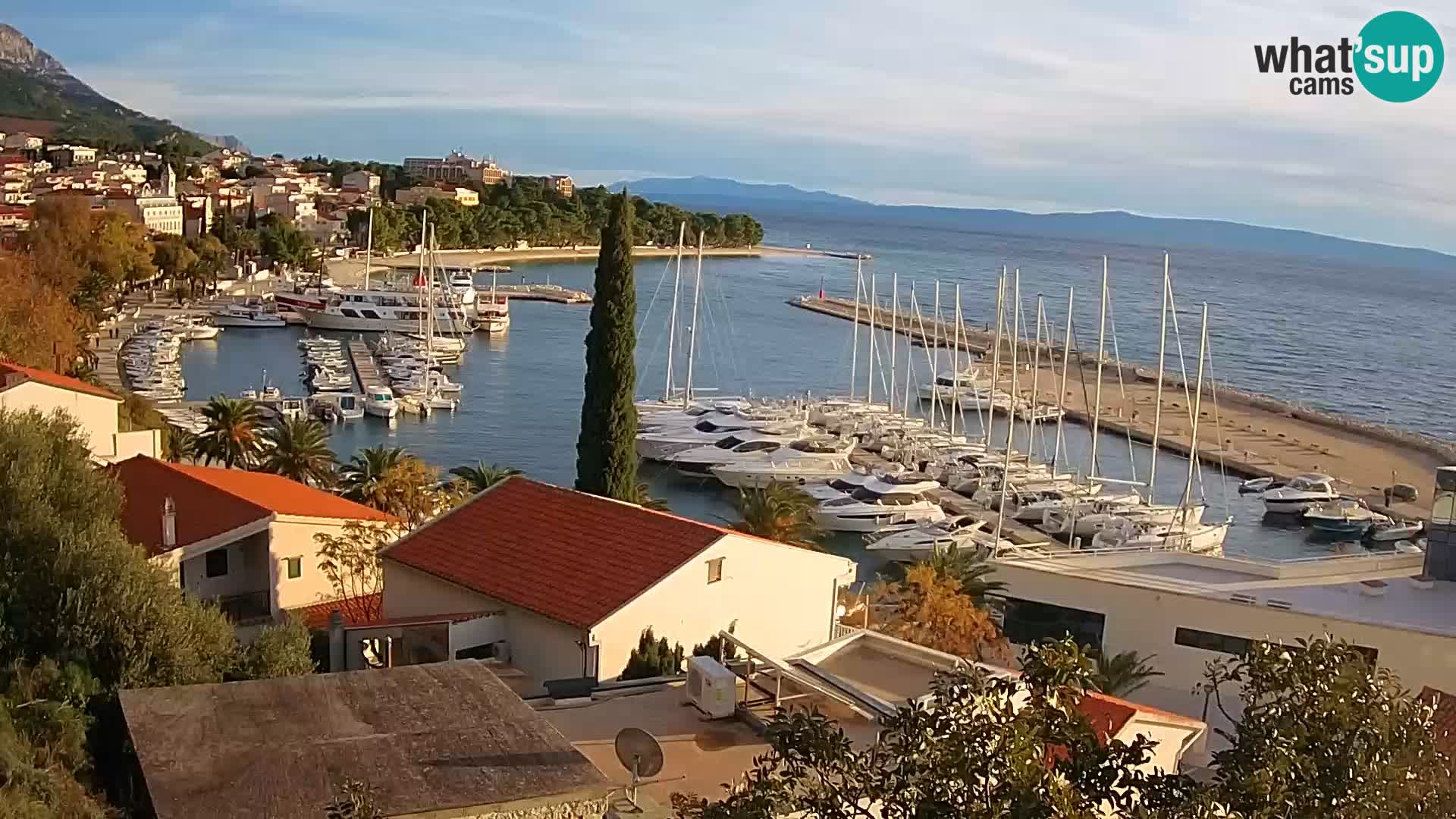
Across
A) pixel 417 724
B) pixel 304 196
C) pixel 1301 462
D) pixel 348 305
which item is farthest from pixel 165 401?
pixel 304 196

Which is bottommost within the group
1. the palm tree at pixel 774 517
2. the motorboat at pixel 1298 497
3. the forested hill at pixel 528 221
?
the motorboat at pixel 1298 497

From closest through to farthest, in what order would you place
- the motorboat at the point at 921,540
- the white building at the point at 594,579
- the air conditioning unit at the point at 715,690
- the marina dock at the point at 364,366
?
the air conditioning unit at the point at 715,690 → the white building at the point at 594,579 → the motorboat at the point at 921,540 → the marina dock at the point at 364,366

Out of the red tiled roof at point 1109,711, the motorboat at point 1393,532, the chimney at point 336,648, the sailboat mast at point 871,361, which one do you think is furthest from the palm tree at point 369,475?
the motorboat at point 1393,532

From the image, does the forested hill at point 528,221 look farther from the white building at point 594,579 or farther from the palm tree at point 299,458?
the white building at point 594,579

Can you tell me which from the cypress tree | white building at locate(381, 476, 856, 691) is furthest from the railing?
the cypress tree

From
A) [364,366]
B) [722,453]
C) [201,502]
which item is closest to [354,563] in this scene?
[201,502]
